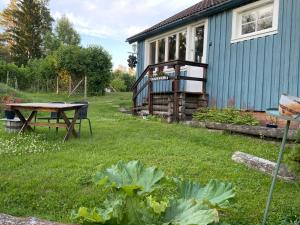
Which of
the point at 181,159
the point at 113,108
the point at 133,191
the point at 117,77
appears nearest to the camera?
the point at 133,191

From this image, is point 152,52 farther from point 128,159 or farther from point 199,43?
point 128,159

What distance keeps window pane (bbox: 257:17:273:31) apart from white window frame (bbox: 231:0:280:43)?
0.16 m

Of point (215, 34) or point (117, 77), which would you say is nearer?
point (215, 34)

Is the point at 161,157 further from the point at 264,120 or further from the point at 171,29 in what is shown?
the point at 171,29

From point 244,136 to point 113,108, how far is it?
994 cm

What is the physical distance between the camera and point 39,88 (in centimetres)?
2719

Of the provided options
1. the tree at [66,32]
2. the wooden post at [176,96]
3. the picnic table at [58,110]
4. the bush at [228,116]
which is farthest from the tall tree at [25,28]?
the picnic table at [58,110]

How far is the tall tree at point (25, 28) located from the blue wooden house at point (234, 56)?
35.0 meters

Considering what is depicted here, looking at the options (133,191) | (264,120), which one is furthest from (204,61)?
(133,191)

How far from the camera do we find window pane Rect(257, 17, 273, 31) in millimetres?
9057

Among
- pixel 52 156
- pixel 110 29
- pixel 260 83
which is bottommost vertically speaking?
pixel 52 156

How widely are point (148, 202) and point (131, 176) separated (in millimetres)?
325

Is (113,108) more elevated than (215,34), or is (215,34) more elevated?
(215,34)

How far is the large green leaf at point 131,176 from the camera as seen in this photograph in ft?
7.64
